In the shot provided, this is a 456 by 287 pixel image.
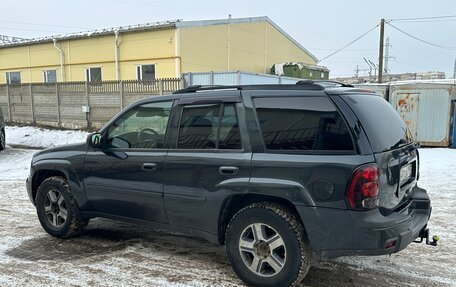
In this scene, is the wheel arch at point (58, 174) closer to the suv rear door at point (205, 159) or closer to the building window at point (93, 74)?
the suv rear door at point (205, 159)

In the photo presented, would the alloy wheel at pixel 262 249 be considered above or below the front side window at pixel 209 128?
below

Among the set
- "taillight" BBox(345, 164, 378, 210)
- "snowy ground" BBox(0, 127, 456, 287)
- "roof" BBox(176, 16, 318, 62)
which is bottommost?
"snowy ground" BBox(0, 127, 456, 287)

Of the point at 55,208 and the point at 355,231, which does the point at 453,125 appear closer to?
the point at 355,231

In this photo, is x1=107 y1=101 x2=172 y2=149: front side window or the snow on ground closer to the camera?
x1=107 y1=101 x2=172 y2=149: front side window

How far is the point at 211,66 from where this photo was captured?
798 inches

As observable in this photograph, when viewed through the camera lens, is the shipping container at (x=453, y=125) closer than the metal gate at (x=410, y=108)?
Yes

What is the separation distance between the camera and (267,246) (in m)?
3.48

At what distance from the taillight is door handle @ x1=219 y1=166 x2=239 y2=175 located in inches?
38.7

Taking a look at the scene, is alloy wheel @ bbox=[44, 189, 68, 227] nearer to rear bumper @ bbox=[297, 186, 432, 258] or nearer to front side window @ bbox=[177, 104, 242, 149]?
front side window @ bbox=[177, 104, 242, 149]

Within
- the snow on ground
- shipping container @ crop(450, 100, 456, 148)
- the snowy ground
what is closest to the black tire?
the snowy ground

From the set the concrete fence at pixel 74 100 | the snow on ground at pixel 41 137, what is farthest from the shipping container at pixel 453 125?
the snow on ground at pixel 41 137

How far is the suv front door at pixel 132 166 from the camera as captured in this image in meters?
4.13

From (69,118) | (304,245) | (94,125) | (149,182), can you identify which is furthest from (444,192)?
(69,118)

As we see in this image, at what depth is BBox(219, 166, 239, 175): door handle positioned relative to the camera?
3.59 m
